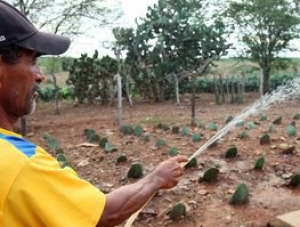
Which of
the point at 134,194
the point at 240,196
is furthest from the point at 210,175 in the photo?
the point at 134,194

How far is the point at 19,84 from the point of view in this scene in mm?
1431

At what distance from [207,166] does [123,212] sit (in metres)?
4.49

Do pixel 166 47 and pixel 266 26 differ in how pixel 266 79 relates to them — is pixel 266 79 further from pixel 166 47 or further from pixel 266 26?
pixel 166 47

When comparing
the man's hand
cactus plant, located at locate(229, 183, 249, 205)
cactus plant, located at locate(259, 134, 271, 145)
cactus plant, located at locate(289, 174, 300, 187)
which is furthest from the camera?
cactus plant, located at locate(259, 134, 271, 145)

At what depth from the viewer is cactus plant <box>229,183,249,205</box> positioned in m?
4.97

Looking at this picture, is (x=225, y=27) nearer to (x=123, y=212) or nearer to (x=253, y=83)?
(x=253, y=83)

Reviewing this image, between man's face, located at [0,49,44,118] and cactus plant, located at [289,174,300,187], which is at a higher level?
man's face, located at [0,49,44,118]

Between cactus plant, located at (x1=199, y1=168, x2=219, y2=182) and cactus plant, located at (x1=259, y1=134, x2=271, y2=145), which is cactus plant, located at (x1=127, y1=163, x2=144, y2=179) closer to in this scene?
cactus plant, located at (x1=199, y1=168, x2=219, y2=182)

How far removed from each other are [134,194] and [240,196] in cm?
344

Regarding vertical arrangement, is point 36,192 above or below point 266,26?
below

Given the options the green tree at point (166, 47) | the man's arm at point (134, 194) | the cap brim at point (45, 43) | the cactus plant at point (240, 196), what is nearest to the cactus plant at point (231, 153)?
the cactus plant at point (240, 196)

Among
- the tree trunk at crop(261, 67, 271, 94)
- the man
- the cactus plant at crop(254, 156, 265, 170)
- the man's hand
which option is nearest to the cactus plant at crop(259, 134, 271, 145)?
the cactus plant at crop(254, 156, 265, 170)

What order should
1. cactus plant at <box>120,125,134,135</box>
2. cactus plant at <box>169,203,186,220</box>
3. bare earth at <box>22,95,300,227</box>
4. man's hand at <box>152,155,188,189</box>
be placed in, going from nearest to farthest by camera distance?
man's hand at <box>152,155,188,189</box> → cactus plant at <box>169,203,186,220</box> → bare earth at <box>22,95,300,227</box> → cactus plant at <box>120,125,134,135</box>

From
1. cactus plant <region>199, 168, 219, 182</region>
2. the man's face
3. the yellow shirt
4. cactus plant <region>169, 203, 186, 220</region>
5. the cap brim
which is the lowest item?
cactus plant <region>169, 203, 186, 220</region>
